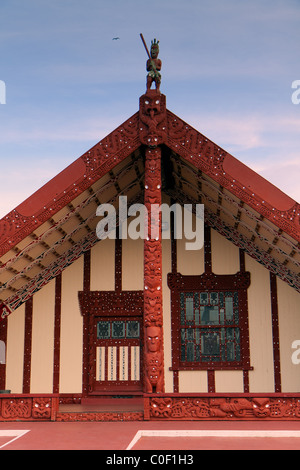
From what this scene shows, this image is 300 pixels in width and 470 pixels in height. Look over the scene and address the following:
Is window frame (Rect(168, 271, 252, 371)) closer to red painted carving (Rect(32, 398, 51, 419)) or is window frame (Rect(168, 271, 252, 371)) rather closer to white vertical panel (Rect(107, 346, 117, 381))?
white vertical panel (Rect(107, 346, 117, 381))

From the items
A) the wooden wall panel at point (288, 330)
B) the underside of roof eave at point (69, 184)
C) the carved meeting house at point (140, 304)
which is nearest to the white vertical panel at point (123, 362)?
the carved meeting house at point (140, 304)

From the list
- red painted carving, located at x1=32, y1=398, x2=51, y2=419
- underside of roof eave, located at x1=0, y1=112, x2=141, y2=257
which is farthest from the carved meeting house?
red painted carving, located at x1=32, y1=398, x2=51, y2=419

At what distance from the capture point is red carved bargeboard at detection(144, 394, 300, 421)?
8.42m

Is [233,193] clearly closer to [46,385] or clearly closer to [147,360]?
[147,360]

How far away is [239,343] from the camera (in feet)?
39.5

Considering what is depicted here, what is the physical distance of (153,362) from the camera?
8.83 meters

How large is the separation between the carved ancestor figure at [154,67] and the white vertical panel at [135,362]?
17.7ft

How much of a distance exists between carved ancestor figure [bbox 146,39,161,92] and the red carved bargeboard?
4944 millimetres

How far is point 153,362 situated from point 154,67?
4.69 m

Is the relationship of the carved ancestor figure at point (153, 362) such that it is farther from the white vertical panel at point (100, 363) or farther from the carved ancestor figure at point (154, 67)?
the carved ancestor figure at point (154, 67)

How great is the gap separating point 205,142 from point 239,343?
4.54m

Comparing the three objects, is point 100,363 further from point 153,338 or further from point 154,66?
point 154,66

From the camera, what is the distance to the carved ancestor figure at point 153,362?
346 inches

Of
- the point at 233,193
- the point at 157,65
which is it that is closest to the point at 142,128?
the point at 157,65
